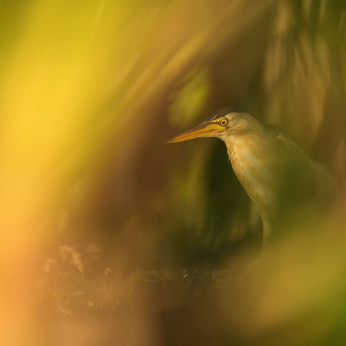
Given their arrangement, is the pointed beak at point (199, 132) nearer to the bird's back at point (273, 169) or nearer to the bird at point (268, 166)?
the bird at point (268, 166)

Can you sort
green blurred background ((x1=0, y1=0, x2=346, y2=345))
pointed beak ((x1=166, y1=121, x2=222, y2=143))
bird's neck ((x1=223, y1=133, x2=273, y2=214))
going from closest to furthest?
green blurred background ((x1=0, y1=0, x2=346, y2=345)), pointed beak ((x1=166, y1=121, x2=222, y2=143)), bird's neck ((x1=223, y1=133, x2=273, y2=214))

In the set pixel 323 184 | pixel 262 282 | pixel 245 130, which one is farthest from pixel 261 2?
pixel 262 282

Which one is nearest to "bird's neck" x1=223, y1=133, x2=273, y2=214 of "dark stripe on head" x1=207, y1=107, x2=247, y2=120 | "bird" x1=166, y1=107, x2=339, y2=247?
"bird" x1=166, y1=107, x2=339, y2=247

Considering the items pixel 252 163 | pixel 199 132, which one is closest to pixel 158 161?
pixel 199 132

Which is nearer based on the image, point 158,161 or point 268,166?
point 158,161

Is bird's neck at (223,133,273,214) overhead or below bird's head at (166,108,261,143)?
below

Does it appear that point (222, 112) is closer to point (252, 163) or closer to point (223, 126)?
point (223, 126)

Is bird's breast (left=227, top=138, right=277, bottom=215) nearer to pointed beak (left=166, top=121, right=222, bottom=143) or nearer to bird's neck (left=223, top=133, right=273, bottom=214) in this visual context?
bird's neck (left=223, top=133, right=273, bottom=214)
